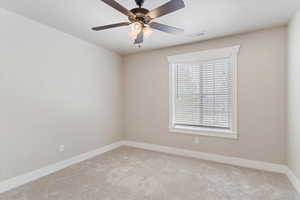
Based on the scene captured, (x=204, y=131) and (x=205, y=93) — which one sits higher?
(x=205, y=93)

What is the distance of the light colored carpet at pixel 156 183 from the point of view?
215 cm

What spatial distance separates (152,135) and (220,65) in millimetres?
2253

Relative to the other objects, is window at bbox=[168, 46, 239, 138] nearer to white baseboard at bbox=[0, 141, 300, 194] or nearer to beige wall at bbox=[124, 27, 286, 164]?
beige wall at bbox=[124, 27, 286, 164]

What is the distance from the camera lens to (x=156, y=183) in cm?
247

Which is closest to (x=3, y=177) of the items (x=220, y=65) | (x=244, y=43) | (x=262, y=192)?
(x=262, y=192)

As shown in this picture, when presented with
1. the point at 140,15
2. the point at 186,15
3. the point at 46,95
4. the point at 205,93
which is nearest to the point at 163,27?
the point at 140,15

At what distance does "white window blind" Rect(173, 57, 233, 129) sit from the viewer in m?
3.28

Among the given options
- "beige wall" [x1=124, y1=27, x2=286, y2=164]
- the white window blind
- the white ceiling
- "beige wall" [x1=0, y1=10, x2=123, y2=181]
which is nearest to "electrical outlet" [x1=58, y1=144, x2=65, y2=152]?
"beige wall" [x1=0, y1=10, x2=123, y2=181]

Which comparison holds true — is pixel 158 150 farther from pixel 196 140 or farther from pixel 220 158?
pixel 220 158

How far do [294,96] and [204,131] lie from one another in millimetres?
1589

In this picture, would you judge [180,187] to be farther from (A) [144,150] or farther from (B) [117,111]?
(B) [117,111]

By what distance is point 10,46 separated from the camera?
235 cm

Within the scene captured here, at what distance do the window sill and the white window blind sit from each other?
131mm

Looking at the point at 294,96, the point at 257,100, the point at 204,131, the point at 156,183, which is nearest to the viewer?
the point at 294,96
